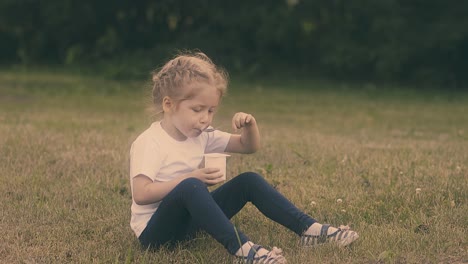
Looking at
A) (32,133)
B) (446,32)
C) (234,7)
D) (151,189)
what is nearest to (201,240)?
(151,189)

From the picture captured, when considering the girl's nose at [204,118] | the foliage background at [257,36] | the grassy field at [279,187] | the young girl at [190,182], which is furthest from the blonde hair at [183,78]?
the foliage background at [257,36]

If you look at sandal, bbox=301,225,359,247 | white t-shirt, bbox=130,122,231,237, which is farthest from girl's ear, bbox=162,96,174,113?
sandal, bbox=301,225,359,247

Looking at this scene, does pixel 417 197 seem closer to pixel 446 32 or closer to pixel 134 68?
pixel 446 32

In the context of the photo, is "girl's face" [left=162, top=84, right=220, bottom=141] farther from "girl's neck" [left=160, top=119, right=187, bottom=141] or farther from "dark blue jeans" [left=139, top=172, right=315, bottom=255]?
"dark blue jeans" [left=139, top=172, right=315, bottom=255]

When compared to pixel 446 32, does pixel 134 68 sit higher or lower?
lower

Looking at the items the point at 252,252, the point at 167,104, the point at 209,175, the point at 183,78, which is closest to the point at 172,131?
the point at 167,104

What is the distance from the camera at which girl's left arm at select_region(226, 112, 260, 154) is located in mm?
4324

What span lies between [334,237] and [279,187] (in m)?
1.55

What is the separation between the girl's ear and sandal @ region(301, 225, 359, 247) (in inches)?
39.3

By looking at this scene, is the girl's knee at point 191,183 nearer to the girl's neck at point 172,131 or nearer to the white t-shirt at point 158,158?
the white t-shirt at point 158,158

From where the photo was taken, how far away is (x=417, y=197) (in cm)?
529

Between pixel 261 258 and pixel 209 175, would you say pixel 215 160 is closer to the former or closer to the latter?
pixel 209 175

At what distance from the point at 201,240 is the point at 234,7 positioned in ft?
49.5

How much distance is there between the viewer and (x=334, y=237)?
427 cm
